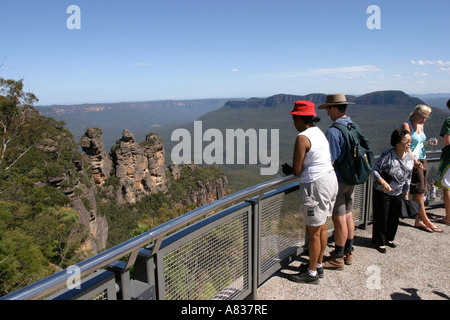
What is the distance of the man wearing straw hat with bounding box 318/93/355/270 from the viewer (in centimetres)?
344

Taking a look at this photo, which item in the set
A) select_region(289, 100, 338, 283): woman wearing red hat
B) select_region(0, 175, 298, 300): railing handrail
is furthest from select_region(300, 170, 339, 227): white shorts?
select_region(0, 175, 298, 300): railing handrail

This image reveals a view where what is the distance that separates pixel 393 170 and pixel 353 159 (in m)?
1.11

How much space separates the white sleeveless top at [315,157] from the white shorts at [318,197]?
0.20ft

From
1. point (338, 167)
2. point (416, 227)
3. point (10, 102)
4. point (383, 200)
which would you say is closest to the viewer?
point (338, 167)

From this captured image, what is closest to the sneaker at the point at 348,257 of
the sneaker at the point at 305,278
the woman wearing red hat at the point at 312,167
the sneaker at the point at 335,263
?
the sneaker at the point at 335,263

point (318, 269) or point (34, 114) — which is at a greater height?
point (34, 114)

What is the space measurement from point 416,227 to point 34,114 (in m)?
32.8

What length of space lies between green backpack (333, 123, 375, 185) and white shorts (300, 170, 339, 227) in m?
0.39

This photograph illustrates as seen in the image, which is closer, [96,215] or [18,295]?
[18,295]

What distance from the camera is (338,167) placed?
356 cm

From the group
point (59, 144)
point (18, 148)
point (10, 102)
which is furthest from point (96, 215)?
point (10, 102)

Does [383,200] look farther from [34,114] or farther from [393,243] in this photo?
[34,114]

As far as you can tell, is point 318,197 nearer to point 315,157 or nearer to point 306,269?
point 315,157
